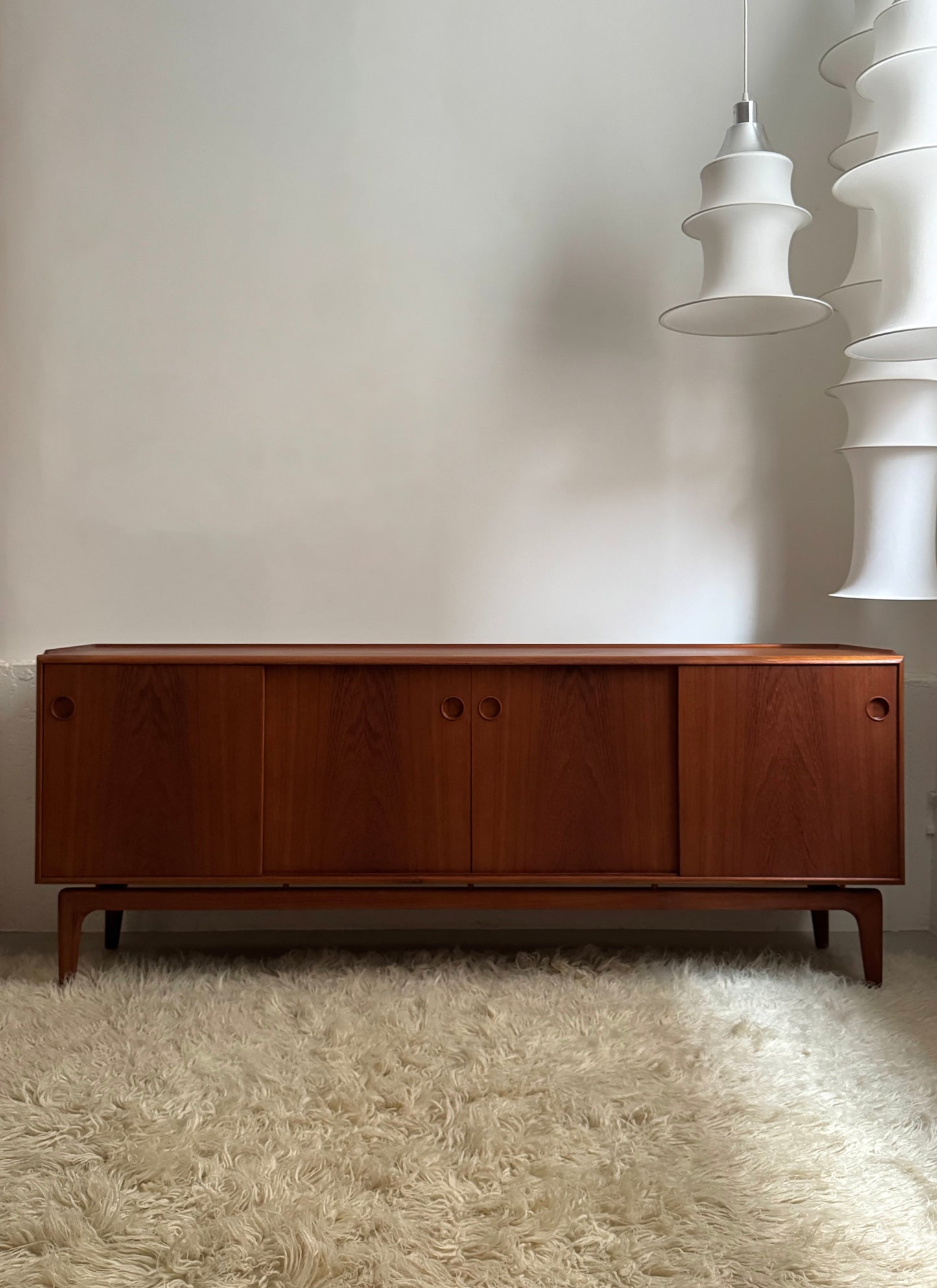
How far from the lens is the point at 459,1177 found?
4.58ft

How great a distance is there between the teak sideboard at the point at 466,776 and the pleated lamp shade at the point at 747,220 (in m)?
0.82

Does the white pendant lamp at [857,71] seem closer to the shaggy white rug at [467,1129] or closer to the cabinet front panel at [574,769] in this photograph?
Answer: the cabinet front panel at [574,769]

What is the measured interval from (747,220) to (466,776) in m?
1.36

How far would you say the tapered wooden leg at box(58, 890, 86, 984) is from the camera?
7.23 ft

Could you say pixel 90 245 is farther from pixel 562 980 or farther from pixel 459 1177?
pixel 459 1177

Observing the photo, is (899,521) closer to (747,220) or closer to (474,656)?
(747,220)

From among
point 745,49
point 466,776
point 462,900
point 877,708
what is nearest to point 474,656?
point 466,776

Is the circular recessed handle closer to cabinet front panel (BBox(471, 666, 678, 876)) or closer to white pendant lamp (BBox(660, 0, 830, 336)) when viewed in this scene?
cabinet front panel (BBox(471, 666, 678, 876))

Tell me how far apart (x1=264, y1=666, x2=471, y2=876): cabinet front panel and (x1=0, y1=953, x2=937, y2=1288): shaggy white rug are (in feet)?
0.99

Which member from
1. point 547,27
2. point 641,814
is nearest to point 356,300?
point 547,27

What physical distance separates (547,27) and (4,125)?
149 centimetres

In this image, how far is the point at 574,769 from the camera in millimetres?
2184

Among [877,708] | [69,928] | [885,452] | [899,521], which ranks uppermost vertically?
[885,452]

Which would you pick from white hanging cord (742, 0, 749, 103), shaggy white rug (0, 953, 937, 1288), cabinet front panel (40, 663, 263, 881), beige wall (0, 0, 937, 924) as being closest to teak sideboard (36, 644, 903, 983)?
cabinet front panel (40, 663, 263, 881)
